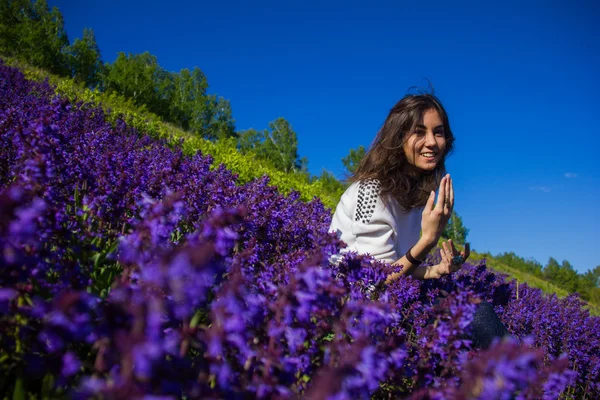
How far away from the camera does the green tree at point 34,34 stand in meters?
33.2

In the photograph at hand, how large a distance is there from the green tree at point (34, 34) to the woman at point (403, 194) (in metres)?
32.3

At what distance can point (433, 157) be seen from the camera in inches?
165

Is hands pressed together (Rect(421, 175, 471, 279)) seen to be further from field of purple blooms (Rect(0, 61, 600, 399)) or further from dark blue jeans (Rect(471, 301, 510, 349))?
field of purple blooms (Rect(0, 61, 600, 399))

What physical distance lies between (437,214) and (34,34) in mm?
42949

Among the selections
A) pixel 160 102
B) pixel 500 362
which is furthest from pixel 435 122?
pixel 160 102

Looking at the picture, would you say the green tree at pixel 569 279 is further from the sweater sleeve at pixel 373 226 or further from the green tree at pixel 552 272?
the sweater sleeve at pixel 373 226

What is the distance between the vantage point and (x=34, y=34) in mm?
35188

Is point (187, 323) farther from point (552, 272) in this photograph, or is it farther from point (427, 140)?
point (552, 272)

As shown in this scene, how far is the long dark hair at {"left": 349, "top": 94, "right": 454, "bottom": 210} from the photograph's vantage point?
4227mm

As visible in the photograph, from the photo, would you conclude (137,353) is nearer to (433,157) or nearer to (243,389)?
(243,389)

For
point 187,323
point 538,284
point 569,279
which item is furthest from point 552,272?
point 187,323

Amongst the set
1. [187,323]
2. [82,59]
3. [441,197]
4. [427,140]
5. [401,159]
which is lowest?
[187,323]

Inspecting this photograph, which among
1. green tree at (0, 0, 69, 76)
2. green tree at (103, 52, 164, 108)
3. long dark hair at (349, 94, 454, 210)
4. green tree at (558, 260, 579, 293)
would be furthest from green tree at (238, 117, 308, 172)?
long dark hair at (349, 94, 454, 210)

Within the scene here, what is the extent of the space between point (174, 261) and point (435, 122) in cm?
383
